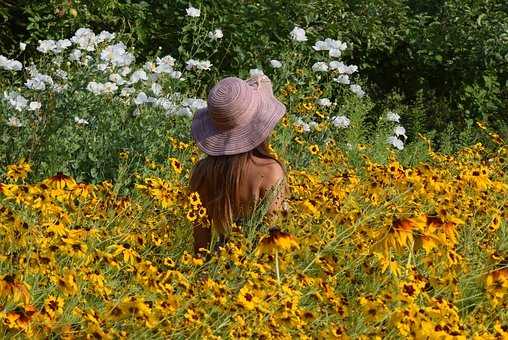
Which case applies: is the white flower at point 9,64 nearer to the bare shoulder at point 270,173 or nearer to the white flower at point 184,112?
the white flower at point 184,112

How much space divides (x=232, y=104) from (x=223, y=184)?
0.92 feet

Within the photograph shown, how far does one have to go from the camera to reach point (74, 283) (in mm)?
2506

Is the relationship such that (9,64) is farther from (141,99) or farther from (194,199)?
(194,199)

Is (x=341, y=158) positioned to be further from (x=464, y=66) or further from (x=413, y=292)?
(x=464, y=66)

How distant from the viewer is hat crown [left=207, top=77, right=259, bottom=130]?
3.78 metres

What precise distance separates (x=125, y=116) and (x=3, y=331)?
10.2 ft

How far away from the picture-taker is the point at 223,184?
379cm

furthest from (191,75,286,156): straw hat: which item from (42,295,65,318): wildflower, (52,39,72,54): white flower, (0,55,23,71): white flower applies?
(0,55,23,71): white flower

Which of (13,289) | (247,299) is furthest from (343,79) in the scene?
(13,289)

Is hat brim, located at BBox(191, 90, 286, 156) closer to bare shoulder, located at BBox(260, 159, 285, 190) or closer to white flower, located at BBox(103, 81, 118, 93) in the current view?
bare shoulder, located at BBox(260, 159, 285, 190)

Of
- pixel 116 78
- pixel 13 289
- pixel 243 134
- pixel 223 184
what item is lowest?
pixel 116 78

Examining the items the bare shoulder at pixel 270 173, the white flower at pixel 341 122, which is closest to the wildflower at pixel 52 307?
→ the bare shoulder at pixel 270 173

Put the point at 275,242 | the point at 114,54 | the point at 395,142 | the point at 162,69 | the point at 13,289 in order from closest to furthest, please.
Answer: the point at 13,289
the point at 275,242
the point at 114,54
the point at 162,69
the point at 395,142

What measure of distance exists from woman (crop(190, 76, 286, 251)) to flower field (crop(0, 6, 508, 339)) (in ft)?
0.33
